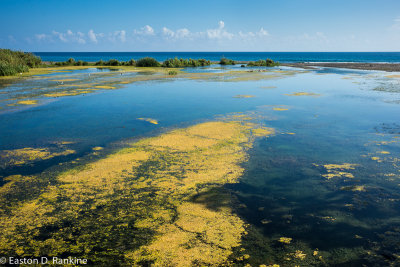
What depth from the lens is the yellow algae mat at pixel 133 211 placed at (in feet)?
13.4

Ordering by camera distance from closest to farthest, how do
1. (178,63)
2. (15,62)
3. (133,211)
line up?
(133,211) < (15,62) < (178,63)

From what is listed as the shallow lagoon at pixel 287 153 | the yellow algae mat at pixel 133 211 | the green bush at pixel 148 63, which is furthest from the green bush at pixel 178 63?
the yellow algae mat at pixel 133 211

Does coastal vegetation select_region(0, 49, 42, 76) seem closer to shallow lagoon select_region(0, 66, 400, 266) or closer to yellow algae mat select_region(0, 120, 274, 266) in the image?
shallow lagoon select_region(0, 66, 400, 266)

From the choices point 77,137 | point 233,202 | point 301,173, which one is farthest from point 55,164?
point 301,173

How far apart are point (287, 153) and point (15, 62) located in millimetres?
38511

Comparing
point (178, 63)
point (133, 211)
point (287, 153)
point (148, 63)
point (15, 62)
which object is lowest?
point (133, 211)

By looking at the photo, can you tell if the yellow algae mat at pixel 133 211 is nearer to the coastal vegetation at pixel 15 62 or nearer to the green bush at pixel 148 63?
the coastal vegetation at pixel 15 62

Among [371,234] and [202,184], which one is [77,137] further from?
[371,234]

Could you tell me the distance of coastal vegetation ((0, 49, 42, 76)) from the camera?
29.0 meters

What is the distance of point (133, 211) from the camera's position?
5.09m

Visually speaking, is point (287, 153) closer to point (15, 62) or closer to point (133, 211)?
point (133, 211)

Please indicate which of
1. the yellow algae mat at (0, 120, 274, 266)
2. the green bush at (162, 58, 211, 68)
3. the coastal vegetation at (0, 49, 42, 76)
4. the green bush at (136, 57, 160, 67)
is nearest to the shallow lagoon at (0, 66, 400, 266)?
the yellow algae mat at (0, 120, 274, 266)

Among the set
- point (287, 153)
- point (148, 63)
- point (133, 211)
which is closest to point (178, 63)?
point (148, 63)

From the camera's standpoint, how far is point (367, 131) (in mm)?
10180
